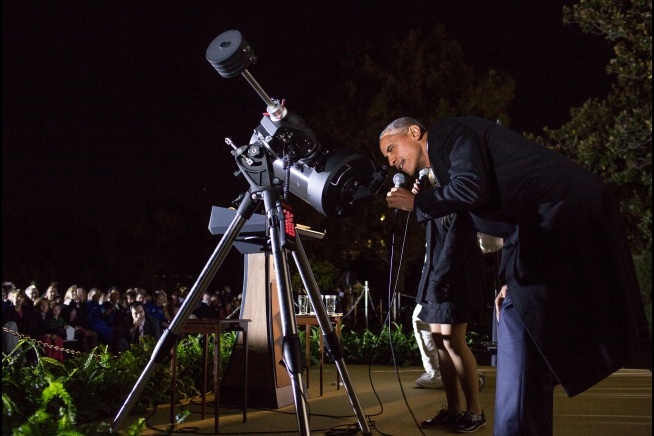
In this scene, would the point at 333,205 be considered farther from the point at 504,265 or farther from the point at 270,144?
the point at 504,265

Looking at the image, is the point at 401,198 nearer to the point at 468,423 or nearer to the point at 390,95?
the point at 468,423

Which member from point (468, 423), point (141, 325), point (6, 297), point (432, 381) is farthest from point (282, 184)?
point (6, 297)

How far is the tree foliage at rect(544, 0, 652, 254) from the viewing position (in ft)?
41.4

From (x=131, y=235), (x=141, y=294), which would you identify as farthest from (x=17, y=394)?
(x=131, y=235)

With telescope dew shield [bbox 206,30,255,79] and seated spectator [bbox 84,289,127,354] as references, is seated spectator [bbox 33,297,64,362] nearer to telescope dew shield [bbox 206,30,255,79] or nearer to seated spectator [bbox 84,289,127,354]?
seated spectator [bbox 84,289,127,354]

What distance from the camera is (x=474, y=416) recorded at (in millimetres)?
3932

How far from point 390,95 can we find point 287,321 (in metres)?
17.6

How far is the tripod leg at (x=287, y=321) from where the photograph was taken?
2.51 meters

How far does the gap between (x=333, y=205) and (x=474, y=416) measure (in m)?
1.83

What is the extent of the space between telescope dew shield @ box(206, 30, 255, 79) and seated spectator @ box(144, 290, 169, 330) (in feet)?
32.7

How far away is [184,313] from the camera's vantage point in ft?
9.37

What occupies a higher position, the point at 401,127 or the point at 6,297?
the point at 401,127

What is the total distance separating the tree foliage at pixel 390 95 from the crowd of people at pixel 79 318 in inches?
310

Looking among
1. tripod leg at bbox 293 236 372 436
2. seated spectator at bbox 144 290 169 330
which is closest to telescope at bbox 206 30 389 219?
tripod leg at bbox 293 236 372 436
